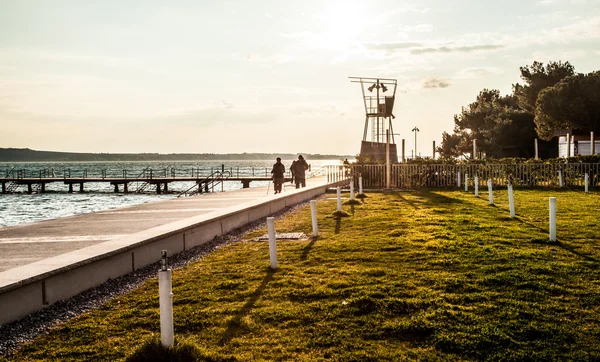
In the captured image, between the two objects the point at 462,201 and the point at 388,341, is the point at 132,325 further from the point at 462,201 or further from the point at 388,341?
the point at 462,201

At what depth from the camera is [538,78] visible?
57.2m

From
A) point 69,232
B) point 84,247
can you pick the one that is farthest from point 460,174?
point 84,247

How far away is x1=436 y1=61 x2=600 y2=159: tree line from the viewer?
41.8 metres

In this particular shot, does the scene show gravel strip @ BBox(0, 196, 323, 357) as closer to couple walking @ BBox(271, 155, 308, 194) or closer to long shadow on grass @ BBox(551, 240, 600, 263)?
long shadow on grass @ BBox(551, 240, 600, 263)

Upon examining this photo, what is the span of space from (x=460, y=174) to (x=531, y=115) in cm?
2937

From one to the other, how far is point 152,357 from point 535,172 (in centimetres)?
2830

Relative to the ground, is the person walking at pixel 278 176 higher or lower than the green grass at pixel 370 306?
higher

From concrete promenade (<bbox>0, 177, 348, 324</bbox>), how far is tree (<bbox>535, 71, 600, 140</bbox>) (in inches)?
1358

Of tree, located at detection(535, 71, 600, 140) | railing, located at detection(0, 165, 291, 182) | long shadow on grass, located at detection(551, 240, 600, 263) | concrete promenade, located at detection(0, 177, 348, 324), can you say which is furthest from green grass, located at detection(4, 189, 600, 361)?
railing, located at detection(0, 165, 291, 182)

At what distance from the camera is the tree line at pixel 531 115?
137ft

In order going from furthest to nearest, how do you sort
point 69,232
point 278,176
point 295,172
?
point 295,172
point 278,176
point 69,232

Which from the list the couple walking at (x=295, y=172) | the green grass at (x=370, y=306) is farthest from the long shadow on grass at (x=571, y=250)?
the couple walking at (x=295, y=172)

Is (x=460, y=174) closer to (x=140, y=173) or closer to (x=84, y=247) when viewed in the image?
(x=84, y=247)

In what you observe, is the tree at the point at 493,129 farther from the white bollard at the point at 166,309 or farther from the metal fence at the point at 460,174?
the white bollard at the point at 166,309
